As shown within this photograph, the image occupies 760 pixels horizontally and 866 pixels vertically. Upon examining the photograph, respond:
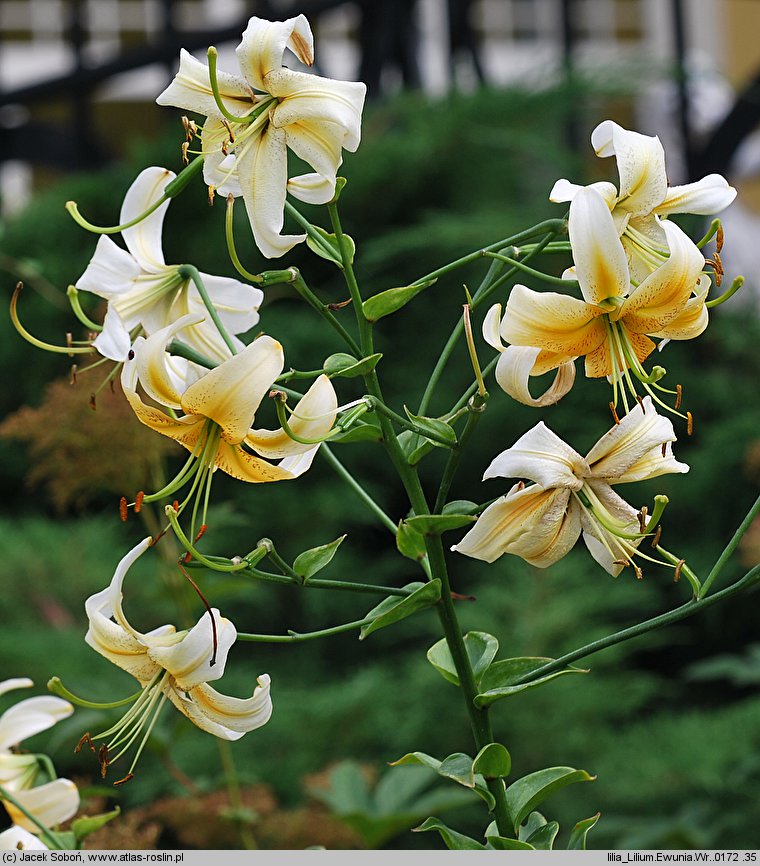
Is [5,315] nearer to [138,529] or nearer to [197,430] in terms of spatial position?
[138,529]

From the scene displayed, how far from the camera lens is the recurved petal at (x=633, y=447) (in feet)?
1.35

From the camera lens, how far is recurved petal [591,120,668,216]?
16.9 inches

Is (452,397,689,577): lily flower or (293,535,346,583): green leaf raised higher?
(452,397,689,577): lily flower

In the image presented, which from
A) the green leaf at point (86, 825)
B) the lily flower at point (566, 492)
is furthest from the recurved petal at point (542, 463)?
the green leaf at point (86, 825)

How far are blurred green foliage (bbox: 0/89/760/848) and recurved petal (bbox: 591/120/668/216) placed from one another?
1.58 feet

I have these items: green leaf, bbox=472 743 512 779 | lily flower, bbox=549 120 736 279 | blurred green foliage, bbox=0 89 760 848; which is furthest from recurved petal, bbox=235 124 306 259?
blurred green foliage, bbox=0 89 760 848

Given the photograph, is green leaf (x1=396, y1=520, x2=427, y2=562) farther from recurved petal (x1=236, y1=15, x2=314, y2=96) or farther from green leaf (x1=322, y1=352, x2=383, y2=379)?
recurved petal (x1=236, y1=15, x2=314, y2=96)

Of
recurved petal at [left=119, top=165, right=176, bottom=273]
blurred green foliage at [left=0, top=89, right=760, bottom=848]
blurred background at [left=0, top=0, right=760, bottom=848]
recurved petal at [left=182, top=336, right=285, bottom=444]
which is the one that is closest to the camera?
recurved petal at [left=182, top=336, right=285, bottom=444]

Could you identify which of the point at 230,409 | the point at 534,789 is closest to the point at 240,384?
the point at 230,409

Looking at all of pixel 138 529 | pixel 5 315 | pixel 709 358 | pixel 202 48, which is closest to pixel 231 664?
pixel 138 529

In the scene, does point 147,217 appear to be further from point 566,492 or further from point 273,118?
point 566,492

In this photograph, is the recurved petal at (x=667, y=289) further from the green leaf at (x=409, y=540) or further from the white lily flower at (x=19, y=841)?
the white lily flower at (x=19, y=841)

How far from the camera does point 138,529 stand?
153 centimetres
